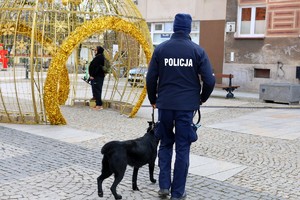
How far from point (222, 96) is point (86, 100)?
6359 millimetres

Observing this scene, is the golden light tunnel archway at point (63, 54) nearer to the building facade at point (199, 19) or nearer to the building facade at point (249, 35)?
the building facade at point (249, 35)

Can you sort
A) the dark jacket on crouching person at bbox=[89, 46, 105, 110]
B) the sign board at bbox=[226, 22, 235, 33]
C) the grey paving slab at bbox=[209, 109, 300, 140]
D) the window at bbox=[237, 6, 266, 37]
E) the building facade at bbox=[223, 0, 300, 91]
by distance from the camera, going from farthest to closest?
the sign board at bbox=[226, 22, 235, 33]
the window at bbox=[237, 6, 266, 37]
the building facade at bbox=[223, 0, 300, 91]
the dark jacket on crouching person at bbox=[89, 46, 105, 110]
the grey paving slab at bbox=[209, 109, 300, 140]

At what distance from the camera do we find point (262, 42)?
17.9 meters

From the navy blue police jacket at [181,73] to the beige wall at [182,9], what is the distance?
15.8 m

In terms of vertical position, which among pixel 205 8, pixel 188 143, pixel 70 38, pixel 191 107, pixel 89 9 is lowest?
pixel 188 143

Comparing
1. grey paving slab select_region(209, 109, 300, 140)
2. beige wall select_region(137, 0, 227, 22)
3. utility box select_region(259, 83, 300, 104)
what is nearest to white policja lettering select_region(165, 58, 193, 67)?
grey paving slab select_region(209, 109, 300, 140)

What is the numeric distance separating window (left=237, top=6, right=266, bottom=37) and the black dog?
14.6 m

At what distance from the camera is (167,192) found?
4.56m

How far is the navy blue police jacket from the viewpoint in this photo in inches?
170

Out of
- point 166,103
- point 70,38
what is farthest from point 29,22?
point 166,103

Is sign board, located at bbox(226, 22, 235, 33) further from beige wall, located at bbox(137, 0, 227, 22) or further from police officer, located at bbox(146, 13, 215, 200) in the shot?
police officer, located at bbox(146, 13, 215, 200)

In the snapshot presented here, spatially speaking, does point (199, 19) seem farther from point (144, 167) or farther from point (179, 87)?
point (179, 87)

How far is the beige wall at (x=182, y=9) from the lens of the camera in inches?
777

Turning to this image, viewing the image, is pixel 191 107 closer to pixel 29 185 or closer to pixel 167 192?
pixel 167 192
